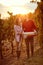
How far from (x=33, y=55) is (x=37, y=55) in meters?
0.06

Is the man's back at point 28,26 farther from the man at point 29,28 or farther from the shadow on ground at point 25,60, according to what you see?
the shadow on ground at point 25,60

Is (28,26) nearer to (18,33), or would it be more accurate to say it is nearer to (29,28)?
(29,28)

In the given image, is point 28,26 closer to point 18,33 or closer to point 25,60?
point 18,33

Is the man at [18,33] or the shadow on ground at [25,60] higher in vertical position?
the man at [18,33]

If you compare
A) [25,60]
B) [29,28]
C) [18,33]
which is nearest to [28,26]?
[29,28]

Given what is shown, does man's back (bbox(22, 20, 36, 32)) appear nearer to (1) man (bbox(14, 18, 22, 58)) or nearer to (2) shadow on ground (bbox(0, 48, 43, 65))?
(1) man (bbox(14, 18, 22, 58))

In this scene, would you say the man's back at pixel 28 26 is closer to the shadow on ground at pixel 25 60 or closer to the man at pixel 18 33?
the man at pixel 18 33

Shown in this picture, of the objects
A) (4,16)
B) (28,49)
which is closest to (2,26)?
(4,16)

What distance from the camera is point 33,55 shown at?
2.49 metres

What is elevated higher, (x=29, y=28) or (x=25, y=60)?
(x=29, y=28)

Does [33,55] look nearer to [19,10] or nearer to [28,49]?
[28,49]

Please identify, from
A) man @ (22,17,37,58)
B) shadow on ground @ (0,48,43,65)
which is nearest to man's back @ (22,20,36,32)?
man @ (22,17,37,58)

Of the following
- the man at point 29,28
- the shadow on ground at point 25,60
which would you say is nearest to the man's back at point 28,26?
the man at point 29,28

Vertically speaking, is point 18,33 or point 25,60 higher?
point 18,33
